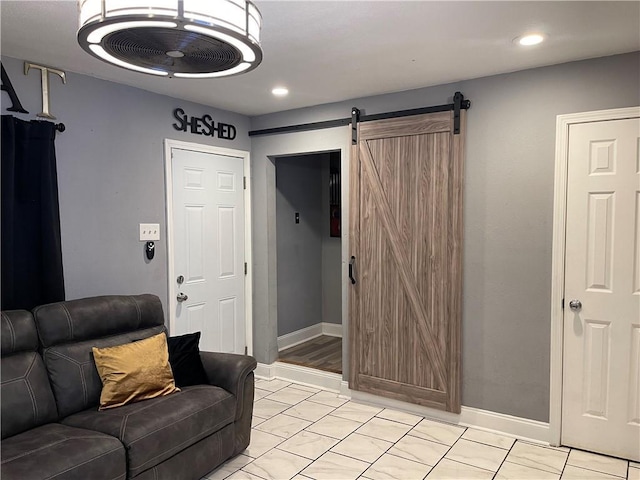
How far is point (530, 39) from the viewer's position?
2.61 meters

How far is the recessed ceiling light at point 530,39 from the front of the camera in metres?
2.55

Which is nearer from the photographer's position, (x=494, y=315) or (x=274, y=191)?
(x=494, y=315)

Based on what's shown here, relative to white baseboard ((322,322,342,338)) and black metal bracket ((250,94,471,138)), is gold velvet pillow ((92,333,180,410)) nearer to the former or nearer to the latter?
black metal bracket ((250,94,471,138))

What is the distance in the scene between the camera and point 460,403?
3510 mm

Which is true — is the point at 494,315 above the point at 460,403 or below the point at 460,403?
above

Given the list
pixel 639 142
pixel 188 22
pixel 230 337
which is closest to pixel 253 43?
pixel 188 22

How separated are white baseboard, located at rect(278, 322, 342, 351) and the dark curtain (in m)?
2.74

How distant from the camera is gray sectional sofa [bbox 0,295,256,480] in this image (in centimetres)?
215

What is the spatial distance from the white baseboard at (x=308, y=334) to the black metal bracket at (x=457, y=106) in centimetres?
300

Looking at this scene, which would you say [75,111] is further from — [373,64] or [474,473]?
[474,473]

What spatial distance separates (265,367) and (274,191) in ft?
5.76

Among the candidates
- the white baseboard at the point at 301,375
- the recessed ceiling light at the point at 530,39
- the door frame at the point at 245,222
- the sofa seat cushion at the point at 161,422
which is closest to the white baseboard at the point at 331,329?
the white baseboard at the point at 301,375

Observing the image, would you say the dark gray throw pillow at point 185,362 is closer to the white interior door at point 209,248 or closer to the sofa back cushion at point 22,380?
the sofa back cushion at point 22,380

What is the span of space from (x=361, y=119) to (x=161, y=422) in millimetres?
2687
